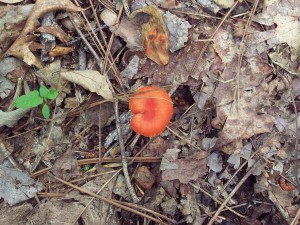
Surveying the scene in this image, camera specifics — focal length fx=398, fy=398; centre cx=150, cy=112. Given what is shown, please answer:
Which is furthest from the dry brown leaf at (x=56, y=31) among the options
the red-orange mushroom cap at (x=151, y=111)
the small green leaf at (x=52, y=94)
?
the red-orange mushroom cap at (x=151, y=111)

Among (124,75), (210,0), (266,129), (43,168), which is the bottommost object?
(43,168)

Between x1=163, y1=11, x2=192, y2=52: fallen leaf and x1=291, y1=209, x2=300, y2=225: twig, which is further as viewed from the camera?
x1=163, y1=11, x2=192, y2=52: fallen leaf

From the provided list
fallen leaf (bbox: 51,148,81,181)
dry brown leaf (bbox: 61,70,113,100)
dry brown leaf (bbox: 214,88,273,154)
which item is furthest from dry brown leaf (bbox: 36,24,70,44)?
dry brown leaf (bbox: 214,88,273,154)

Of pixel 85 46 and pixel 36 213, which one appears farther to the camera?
pixel 85 46

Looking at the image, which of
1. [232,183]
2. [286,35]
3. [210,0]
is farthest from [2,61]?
[286,35]

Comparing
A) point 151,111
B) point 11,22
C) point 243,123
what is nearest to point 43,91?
point 11,22

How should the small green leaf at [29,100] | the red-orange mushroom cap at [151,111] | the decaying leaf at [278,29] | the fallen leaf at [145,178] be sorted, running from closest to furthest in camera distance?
the red-orange mushroom cap at [151,111] < the small green leaf at [29,100] < the fallen leaf at [145,178] < the decaying leaf at [278,29]

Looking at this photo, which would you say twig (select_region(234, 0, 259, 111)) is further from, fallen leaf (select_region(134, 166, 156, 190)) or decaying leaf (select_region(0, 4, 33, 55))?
decaying leaf (select_region(0, 4, 33, 55))

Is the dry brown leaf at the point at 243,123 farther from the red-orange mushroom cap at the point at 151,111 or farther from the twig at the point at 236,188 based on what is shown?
the red-orange mushroom cap at the point at 151,111

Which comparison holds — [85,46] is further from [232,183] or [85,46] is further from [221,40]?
[232,183]
